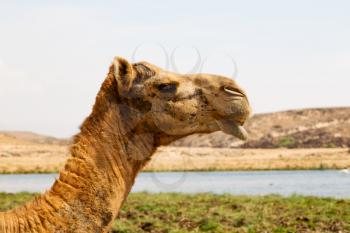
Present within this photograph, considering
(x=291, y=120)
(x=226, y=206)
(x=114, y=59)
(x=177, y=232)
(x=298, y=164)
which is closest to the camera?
(x=114, y=59)

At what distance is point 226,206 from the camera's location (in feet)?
62.1

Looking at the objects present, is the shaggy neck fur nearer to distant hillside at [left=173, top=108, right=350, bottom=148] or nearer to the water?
the water

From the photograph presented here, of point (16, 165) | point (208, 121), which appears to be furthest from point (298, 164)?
point (208, 121)

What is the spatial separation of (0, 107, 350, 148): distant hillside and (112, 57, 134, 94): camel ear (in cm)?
8073

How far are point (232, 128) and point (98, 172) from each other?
1182 millimetres

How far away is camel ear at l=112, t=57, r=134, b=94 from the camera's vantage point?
5.61 metres

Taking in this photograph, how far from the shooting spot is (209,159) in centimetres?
7819

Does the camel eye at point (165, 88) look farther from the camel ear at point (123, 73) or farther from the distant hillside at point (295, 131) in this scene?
the distant hillside at point (295, 131)

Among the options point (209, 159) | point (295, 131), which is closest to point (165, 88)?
point (209, 159)

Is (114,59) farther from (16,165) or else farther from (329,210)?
(16,165)

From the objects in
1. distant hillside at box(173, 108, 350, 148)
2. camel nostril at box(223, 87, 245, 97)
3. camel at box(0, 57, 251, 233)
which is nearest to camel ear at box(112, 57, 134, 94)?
camel at box(0, 57, 251, 233)

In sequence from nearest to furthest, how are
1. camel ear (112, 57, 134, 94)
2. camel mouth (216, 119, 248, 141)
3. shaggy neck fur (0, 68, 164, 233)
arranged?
shaggy neck fur (0, 68, 164, 233), camel ear (112, 57, 134, 94), camel mouth (216, 119, 248, 141)

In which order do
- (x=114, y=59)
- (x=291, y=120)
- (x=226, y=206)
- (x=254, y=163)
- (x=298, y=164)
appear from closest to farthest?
1. (x=114, y=59)
2. (x=226, y=206)
3. (x=298, y=164)
4. (x=254, y=163)
5. (x=291, y=120)

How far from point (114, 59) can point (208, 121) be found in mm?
941
